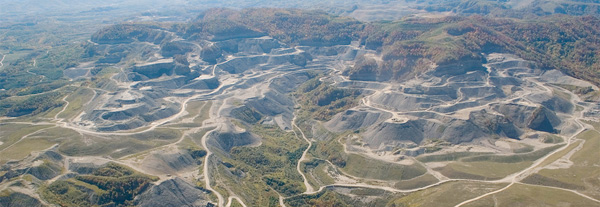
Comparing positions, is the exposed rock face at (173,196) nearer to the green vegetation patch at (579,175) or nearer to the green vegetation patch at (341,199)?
the green vegetation patch at (341,199)

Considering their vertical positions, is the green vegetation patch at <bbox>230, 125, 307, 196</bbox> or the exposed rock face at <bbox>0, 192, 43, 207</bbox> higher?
the exposed rock face at <bbox>0, 192, 43, 207</bbox>

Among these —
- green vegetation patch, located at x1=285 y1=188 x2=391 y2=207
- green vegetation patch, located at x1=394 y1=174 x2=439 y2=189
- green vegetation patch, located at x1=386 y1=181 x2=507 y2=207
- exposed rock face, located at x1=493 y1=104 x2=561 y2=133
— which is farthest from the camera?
Answer: exposed rock face, located at x1=493 y1=104 x2=561 y2=133

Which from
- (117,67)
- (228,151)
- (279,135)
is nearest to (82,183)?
(228,151)

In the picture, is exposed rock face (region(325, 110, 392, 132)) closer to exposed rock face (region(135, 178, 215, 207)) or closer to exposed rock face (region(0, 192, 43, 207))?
exposed rock face (region(135, 178, 215, 207))

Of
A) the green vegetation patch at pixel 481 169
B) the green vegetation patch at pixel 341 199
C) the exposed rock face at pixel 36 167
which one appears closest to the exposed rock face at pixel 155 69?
the exposed rock face at pixel 36 167

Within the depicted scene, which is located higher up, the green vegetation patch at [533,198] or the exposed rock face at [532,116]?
the green vegetation patch at [533,198]

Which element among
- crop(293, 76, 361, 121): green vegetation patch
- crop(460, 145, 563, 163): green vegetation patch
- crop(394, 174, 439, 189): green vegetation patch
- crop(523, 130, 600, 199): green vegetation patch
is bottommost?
crop(293, 76, 361, 121): green vegetation patch

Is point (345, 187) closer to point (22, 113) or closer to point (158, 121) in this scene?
point (158, 121)

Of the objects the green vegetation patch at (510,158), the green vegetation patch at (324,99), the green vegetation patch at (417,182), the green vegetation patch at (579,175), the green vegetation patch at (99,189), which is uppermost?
the green vegetation patch at (99,189)

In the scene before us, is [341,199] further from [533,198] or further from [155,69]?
[155,69]

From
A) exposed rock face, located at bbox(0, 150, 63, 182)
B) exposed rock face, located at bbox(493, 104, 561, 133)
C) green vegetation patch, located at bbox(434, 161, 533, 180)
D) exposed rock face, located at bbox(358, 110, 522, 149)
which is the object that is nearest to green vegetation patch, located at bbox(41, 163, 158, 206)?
exposed rock face, located at bbox(0, 150, 63, 182)
